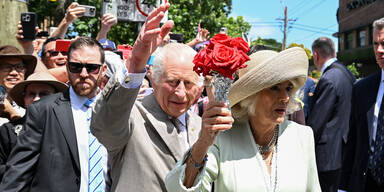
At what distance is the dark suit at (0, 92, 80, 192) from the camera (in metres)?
2.97

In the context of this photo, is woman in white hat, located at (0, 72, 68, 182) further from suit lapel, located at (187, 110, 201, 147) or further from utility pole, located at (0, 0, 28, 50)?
utility pole, located at (0, 0, 28, 50)

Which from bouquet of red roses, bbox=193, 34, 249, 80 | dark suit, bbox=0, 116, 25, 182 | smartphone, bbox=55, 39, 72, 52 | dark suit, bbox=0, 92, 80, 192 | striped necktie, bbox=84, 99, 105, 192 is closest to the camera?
bouquet of red roses, bbox=193, 34, 249, 80

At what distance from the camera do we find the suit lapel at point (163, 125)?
8.69ft

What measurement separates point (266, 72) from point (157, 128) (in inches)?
30.2

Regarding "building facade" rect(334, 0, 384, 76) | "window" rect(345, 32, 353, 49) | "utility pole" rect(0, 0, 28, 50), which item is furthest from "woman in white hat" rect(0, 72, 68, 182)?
"window" rect(345, 32, 353, 49)

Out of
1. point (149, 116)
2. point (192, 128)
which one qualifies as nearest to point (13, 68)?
point (149, 116)

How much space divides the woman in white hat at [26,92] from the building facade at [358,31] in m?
35.4

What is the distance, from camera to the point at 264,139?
2.72m

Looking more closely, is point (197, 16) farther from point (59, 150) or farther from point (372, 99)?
point (59, 150)

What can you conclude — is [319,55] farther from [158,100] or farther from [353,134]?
[158,100]

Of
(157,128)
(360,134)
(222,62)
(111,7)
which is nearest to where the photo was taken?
(222,62)

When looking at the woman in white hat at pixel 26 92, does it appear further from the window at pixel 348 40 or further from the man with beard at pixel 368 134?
the window at pixel 348 40

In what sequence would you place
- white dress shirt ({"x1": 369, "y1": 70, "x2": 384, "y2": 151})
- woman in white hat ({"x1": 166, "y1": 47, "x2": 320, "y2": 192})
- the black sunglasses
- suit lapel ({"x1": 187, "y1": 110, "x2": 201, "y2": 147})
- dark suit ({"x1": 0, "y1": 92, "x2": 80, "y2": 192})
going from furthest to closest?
white dress shirt ({"x1": 369, "y1": 70, "x2": 384, "y2": 151}) < the black sunglasses < dark suit ({"x1": 0, "y1": 92, "x2": 80, "y2": 192}) < suit lapel ({"x1": 187, "y1": 110, "x2": 201, "y2": 147}) < woman in white hat ({"x1": 166, "y1": 47, "x2": 320, "y2": 192})

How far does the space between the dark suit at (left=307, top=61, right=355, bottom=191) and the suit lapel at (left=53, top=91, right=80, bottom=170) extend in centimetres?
329
